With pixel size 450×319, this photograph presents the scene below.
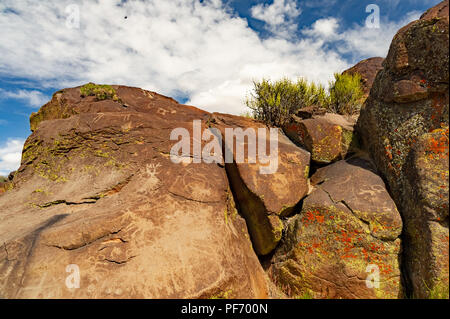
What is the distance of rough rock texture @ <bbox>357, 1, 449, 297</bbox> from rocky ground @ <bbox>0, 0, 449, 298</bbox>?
0.02 meters

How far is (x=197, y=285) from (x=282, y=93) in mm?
5512

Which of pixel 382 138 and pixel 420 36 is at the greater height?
pixel 420 36

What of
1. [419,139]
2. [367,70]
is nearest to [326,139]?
[419,139]

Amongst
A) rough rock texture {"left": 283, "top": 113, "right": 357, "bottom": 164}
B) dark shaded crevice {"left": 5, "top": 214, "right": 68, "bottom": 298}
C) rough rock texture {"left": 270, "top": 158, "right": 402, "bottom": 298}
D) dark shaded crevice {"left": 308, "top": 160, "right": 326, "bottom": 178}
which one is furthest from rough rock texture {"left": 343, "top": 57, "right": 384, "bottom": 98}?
dark shaded crevice {"left": 5, "top": 214, "right": 68, "bottom": 298}

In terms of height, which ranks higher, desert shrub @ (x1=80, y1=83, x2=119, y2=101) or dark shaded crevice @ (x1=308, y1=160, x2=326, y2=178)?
desert shrub @ (x1=80, y1=83, x2=119, y2=101)

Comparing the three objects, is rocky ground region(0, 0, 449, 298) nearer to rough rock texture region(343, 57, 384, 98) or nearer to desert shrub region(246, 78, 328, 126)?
desert shrub region(246, 78, 328, 126)

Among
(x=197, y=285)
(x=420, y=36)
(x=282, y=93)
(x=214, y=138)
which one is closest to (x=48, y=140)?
(x=214, y=138)

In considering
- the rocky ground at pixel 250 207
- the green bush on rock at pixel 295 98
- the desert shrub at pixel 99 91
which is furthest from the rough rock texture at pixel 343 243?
the desert shrub at pixel 99 91

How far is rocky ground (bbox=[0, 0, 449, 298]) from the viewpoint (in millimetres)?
2703

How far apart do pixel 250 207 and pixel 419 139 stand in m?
2.46

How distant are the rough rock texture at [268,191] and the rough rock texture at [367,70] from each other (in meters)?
6.28

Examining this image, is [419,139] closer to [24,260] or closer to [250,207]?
[250,207]

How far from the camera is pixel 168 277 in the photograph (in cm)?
261

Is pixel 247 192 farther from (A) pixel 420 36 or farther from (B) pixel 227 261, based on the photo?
(A) pixel 420 36
